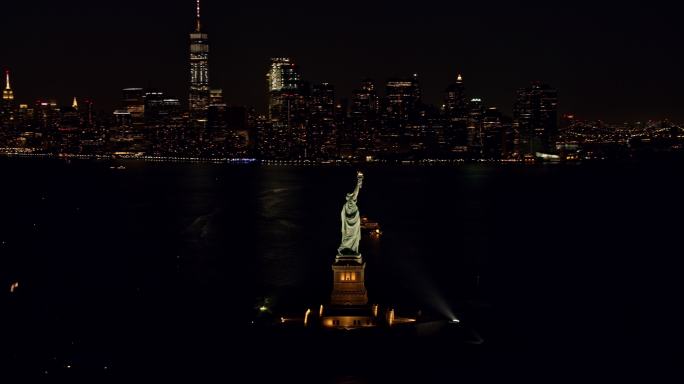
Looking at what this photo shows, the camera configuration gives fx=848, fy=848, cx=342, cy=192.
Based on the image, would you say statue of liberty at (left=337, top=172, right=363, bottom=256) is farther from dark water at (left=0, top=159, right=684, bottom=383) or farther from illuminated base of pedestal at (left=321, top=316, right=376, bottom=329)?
dark water at (left=0, top=159, right=684, bottom=383)

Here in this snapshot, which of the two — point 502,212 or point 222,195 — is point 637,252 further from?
point 222,195

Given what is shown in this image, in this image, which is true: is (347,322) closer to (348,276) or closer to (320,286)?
(348,276)

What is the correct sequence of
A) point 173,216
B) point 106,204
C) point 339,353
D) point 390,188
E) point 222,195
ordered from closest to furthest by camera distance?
point 339,353 < point 173,216 < point 106,204 < point 222,195 < point 390,188

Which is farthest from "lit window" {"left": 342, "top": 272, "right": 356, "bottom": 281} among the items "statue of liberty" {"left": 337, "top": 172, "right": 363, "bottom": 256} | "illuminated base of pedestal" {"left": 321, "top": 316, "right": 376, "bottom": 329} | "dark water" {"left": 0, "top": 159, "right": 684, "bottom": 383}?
Answer: "dark water" {"left": 0, "top": 159, "right": 684, "bottom": 383}

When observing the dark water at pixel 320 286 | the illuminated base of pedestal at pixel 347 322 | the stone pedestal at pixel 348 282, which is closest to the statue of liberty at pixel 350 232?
the stone pedestal at pixel 348 282

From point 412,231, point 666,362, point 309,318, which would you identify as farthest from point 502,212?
point 309,318

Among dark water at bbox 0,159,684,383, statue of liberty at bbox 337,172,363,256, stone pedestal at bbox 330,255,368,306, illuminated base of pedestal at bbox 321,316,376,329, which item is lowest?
dark water at bbox 0,159,684,383

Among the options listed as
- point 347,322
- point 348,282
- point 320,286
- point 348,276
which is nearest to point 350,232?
point 348,276
